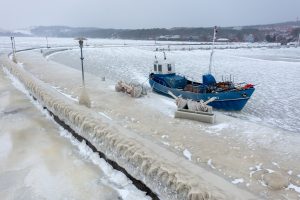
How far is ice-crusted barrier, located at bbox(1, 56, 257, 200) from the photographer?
20.6ft

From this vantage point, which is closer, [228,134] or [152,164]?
[152,164]

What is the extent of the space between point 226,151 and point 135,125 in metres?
3.74

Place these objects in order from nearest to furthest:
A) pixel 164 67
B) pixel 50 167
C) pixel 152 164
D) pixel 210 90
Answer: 1. pixel 152 164
2. pixel 50 167
3. pixel 210 90
4. pixel 164 67

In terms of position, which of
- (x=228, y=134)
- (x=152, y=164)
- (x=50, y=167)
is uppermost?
(x=152, y=164)

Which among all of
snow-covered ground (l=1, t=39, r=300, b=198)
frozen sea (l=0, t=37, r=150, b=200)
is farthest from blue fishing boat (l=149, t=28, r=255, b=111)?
frozen sea (l=0, t=37, r=150, b=200)

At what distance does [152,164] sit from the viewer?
736 cm

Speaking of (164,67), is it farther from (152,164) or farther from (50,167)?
(152,164)

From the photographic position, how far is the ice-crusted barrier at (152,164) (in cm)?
629

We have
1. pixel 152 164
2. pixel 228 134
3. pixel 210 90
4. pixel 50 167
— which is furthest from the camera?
pixel 210 90

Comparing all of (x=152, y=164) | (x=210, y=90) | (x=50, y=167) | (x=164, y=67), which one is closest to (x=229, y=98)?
(x=210, y=90)

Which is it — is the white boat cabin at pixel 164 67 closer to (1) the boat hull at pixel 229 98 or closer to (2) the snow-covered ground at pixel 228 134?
(2) the snow-covered ground at pixel 228 134

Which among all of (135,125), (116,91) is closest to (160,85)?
(116,91)

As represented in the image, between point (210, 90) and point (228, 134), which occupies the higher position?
point (210, 90)

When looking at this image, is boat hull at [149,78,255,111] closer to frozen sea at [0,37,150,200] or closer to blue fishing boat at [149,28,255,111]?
blue fishing boat at [149,28,255,111]
